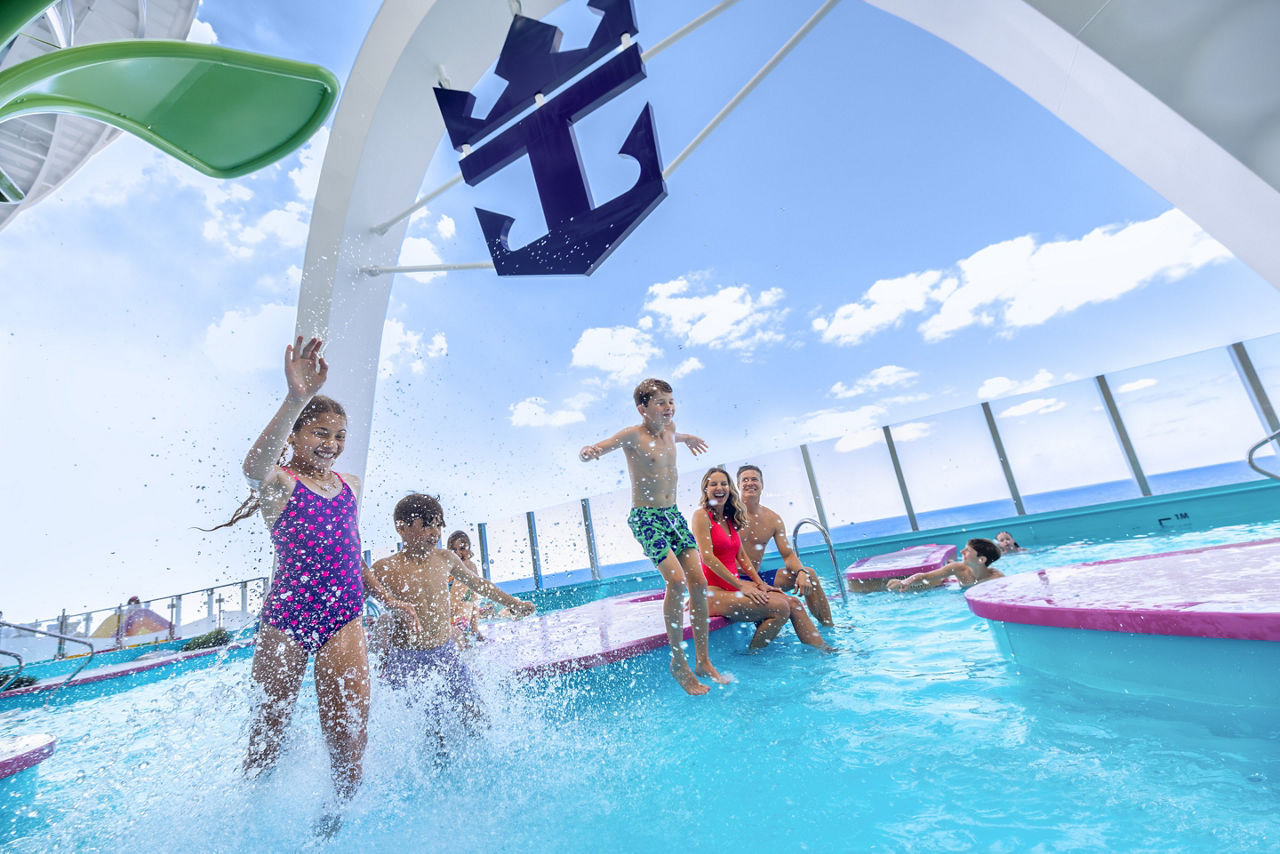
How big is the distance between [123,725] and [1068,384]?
12.7 meters

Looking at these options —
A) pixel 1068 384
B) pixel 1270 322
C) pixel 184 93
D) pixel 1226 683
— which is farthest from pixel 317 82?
pixel 1270 322

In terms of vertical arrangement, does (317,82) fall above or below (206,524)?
above

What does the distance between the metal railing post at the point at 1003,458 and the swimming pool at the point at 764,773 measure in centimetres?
604

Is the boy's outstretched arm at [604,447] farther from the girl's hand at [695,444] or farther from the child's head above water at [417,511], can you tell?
the child's head above water at [417,511]

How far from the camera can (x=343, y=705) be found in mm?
2162

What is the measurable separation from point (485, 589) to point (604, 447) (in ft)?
3.72

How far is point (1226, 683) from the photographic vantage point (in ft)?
6.01

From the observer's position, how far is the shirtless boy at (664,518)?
126 inches

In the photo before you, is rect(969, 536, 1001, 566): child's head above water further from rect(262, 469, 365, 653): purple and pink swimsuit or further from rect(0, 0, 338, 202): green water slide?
rect(0, 0, 338, 202): green water slide

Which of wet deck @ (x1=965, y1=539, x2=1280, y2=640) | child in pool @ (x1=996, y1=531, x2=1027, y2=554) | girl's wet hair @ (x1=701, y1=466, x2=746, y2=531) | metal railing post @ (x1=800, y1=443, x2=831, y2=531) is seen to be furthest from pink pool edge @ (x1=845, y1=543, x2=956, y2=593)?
girl's wet hair @ (x1=701, y1=466, x2=746, y2=531)

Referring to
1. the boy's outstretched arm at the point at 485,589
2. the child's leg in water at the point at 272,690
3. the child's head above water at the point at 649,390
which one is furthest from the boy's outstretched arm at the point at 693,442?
the child's leg in water at the point at 272,690

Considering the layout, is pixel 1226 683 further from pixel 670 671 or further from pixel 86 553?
pixel 86 553

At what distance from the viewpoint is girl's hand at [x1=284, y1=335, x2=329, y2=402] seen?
6.29 feet

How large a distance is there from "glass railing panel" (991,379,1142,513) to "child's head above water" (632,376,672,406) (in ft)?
23.3
